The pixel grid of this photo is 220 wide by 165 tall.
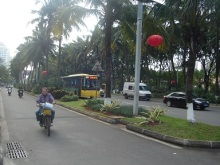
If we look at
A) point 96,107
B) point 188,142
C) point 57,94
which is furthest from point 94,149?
point 57,94

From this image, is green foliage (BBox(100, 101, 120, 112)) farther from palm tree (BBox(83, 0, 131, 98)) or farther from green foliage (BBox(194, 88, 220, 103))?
green foliage (BBox(194, 88, 220, 103))

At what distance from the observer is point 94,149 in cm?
881

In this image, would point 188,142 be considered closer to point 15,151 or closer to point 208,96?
point 15,151

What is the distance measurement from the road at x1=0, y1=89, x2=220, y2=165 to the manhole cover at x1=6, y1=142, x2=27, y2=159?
0.33 ft

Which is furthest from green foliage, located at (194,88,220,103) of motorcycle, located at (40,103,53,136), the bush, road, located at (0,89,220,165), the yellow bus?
motorcycle, located at (40,103,53,136)

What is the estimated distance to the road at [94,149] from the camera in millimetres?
7594

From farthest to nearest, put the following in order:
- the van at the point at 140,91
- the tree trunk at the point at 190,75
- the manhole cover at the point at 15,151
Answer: the van at the point at 140,91 → the tree trunk at the point at 190,75 → the manhole cover at the point at 15,151

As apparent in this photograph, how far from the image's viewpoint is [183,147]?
31.3 feet

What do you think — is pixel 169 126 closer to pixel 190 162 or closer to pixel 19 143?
pixel 190 162

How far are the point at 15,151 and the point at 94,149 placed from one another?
6.90 feet

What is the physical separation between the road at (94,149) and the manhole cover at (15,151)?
10 centimetres

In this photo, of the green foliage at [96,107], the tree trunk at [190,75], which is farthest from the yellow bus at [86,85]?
the tree trunk at [190,75]

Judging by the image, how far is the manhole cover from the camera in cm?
790

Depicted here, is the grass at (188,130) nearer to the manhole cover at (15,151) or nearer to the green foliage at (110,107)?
the manhole cover at (15,151)
